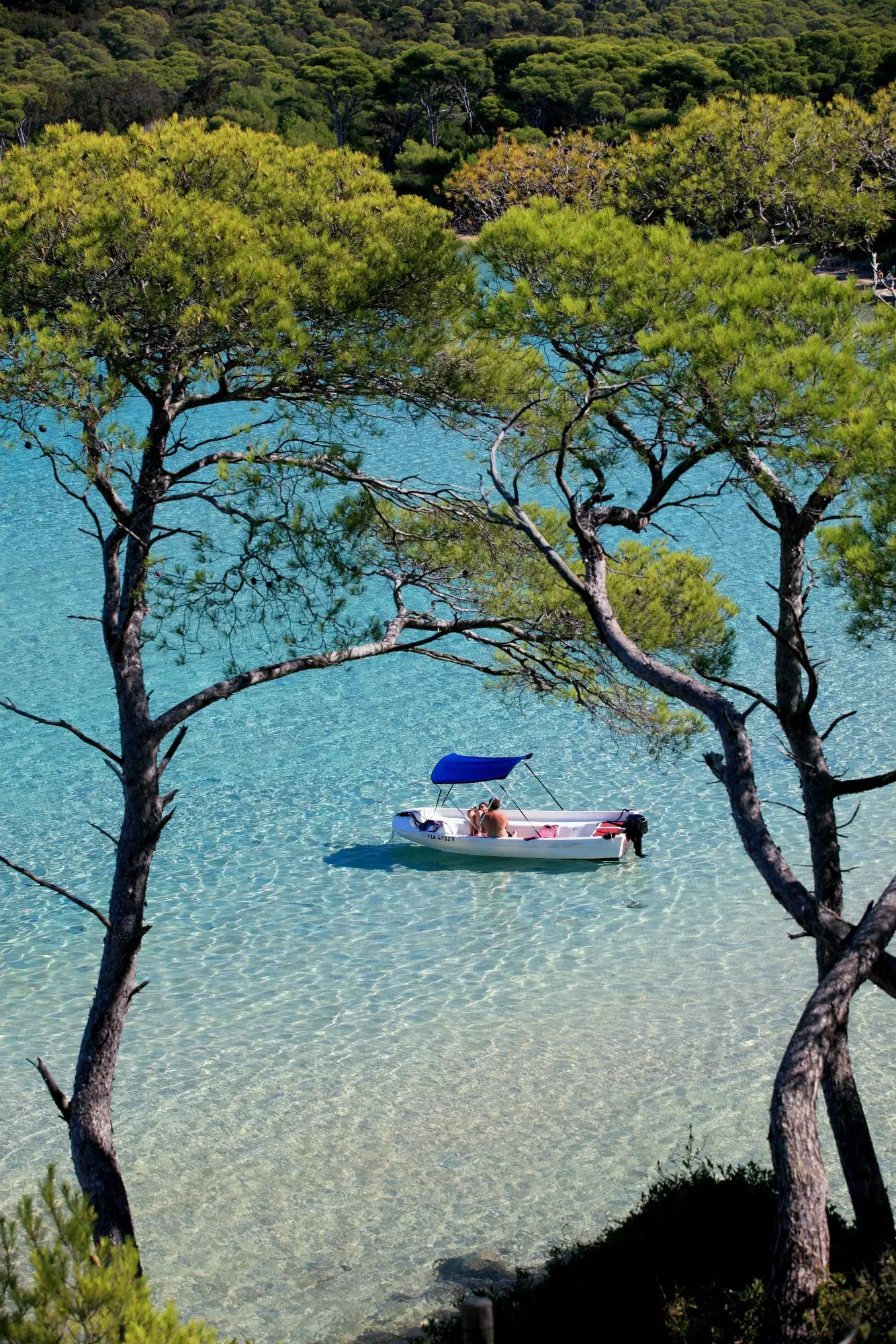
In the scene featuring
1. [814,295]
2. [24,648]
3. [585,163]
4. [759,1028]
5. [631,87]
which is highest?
[631,87]

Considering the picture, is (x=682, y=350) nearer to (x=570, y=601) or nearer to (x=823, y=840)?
(x=570, y=601)

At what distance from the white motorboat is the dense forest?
1929 centimetres

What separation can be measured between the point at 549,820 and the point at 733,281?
7.31 m

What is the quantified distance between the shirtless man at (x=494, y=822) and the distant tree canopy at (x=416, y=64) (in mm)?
20771

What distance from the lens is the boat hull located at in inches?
461

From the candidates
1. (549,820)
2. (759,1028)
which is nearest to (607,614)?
(759,1028)

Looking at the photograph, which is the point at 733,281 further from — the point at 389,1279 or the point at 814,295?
the point at 389,1279

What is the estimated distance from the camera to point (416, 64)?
4544 centimetres

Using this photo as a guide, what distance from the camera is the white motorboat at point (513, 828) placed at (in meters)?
11.7

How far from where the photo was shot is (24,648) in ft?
55.4

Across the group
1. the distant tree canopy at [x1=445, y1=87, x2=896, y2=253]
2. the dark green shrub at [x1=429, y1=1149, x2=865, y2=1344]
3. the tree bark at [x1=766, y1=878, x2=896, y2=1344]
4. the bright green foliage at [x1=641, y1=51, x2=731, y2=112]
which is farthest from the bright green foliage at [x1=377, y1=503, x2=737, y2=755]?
the bright green foliage at [x1=641, y1=51, x2=731, y2=112]

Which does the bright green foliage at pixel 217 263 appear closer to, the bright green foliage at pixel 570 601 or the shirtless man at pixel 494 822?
the bright green foliage at pixel 570 601

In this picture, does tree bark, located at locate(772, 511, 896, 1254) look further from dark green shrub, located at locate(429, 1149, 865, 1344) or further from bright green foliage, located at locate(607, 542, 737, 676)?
bright green foliage, located at locate(607, 542, 737, 676)

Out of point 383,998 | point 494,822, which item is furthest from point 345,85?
point 383,998
